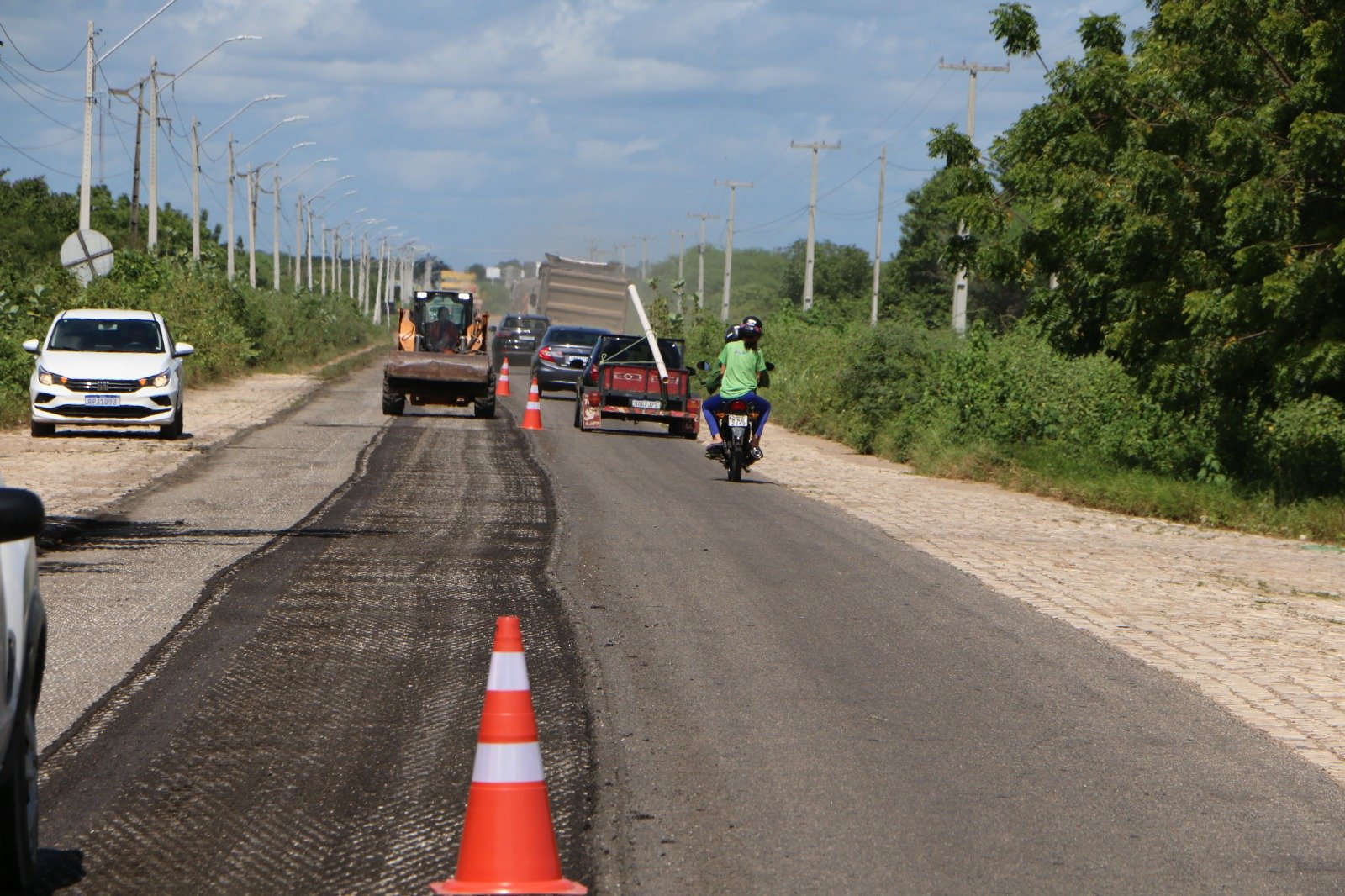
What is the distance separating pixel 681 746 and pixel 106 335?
20.4m

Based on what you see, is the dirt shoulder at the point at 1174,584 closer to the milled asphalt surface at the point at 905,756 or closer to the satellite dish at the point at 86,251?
the milled asphalt surface at the point at 905,756

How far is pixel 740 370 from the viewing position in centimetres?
1992

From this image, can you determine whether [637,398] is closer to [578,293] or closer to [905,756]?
[905,756]

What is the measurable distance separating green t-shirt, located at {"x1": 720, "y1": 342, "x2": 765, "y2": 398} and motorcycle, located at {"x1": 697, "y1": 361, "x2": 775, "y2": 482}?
0.12 m

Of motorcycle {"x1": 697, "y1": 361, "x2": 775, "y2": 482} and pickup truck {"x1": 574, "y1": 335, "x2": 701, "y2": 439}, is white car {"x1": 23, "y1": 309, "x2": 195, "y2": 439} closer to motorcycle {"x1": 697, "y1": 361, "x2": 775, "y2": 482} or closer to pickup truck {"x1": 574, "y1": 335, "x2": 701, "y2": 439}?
pickup truck {"x1": 574, "y1": 335, "x2": 701, "y2": 439}

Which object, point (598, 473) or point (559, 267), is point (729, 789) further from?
point (559, 267)

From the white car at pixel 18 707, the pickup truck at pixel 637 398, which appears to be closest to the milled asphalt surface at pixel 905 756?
the white car at pixel 18 707

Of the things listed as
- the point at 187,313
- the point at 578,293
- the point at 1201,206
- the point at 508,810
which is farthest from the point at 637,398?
the point at 578,293

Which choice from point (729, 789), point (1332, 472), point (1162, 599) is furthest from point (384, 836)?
point (1332, 472)

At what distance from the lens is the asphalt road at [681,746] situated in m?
5.32

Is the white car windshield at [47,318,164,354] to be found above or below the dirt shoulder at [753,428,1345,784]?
above

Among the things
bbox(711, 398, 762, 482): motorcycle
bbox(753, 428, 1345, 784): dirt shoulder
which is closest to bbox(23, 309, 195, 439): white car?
bbox(711, 398, 762, 482): motorcycle

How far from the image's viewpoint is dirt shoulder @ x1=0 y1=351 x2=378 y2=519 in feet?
54.6

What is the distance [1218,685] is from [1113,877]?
12.0 feet
